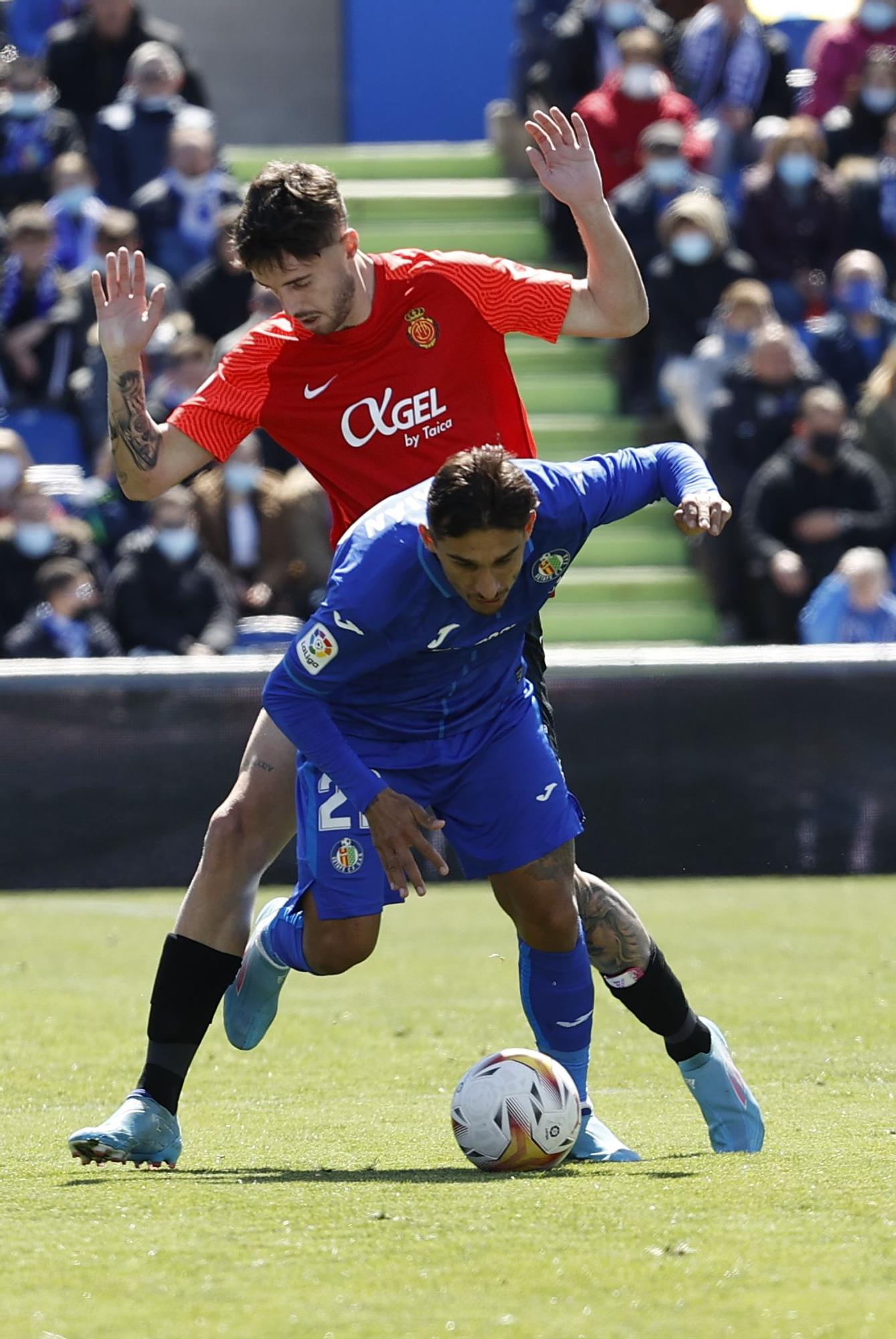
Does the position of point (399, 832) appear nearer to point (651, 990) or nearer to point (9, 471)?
point (651, 990)

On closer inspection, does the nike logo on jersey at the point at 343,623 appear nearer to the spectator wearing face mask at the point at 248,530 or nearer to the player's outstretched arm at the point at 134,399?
the player's outstretched arm at the point at 134,399

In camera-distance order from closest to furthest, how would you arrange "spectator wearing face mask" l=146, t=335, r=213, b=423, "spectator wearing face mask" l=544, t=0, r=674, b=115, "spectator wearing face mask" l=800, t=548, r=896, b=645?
1. "spectator wearing face mask" l=800, t=548, r=896, b=645
2. "spectator wearing face mask" l=146, t=335, r=213, b=423
3. "spectator wearing face mask" l=544, t=0, r=674, b=115

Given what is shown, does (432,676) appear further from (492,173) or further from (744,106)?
(492,173)

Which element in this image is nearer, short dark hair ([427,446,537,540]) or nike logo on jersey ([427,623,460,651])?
short dark hair ([427,446,537,540])

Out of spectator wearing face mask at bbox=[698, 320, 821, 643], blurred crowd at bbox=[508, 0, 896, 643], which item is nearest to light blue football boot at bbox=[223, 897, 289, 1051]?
blurred crowd at bbox=[508, 0, 896, 643]

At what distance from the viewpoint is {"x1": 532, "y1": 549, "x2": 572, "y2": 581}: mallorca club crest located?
5156 mm

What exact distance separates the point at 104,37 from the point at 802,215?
4858 millimetres

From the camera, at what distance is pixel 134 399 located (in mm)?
5629

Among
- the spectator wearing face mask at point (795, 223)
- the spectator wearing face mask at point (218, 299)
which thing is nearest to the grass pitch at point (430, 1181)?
the spectator wearing face mask at point (218, 299)

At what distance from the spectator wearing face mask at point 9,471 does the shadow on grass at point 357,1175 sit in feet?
25.8

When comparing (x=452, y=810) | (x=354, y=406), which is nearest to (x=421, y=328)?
(x=354, y=406)

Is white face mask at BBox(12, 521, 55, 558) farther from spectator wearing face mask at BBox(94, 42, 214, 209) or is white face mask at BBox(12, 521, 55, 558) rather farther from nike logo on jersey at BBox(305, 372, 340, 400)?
nike logo on jersey at BBox(305, 372, 340, 400)

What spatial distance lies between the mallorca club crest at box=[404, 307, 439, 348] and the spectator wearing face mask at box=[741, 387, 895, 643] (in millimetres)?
7228

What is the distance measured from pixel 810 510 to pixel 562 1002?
7.77 m
